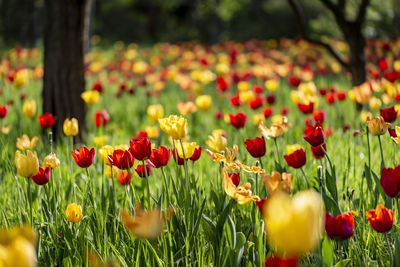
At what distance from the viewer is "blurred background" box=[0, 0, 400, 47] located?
8.57 metres

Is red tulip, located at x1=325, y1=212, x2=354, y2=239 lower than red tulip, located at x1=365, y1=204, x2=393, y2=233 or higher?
higher

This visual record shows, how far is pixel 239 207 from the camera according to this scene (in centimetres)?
164

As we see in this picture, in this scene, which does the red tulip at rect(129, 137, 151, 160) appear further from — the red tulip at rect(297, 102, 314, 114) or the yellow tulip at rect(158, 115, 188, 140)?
the red tulip at rect(297, 102, 314, 114)

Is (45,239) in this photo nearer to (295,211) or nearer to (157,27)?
(295,211)

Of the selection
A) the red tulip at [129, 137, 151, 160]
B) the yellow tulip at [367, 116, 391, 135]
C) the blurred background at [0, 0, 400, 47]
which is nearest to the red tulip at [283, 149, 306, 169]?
the yellow tulip at [367, 116, 391, 135]

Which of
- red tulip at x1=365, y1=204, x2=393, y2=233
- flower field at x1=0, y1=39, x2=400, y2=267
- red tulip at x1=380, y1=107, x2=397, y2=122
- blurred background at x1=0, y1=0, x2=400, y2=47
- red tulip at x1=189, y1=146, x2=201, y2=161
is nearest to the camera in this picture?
flower field at x1=0, y1=39, x2=400, y2=267

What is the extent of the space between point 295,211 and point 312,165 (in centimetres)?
156

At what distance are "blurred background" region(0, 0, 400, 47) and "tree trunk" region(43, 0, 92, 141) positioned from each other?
14.8 ft

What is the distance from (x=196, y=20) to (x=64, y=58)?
1271 centimetres

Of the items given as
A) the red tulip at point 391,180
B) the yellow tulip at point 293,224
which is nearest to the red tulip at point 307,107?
the red tulip at point 391,180

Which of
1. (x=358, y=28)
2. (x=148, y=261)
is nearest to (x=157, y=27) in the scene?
(x=358, y=28)

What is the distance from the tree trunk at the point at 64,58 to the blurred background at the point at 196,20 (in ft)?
14.8

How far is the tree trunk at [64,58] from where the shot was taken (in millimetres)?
3066

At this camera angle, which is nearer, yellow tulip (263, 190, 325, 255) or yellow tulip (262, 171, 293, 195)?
yellow tulip (263, 190, 325, 255)
